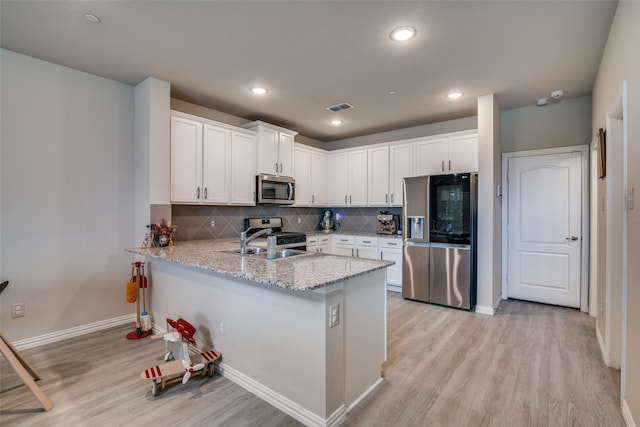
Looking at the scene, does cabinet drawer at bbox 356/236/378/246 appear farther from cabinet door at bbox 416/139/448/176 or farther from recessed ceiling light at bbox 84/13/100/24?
recessed ceiling light at bbox 84/13/100/24

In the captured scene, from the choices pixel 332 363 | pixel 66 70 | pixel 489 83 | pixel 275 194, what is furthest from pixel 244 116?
pixel 332 363

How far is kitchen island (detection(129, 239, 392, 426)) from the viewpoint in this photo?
172cm

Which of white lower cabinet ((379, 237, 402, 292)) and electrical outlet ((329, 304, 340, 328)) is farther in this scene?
white lower cabinet ((379, 237, 402, 292))

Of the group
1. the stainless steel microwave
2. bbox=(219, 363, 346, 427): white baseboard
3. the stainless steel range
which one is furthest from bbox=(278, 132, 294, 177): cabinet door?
bbox=(219, 363, 346, 427): white baseboard

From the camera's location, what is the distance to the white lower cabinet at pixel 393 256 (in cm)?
456

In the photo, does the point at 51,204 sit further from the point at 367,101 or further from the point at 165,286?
the point at 367,101

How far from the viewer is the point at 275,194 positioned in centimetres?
448

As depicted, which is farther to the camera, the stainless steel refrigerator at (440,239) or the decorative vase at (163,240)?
the stainless steel refrigerator at (440,239)

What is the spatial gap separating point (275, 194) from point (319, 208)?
163 cm

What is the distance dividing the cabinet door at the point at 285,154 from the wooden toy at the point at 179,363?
9.00 ft

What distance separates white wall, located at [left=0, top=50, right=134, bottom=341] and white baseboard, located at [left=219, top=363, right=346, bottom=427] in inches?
75.3

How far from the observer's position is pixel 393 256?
461cm

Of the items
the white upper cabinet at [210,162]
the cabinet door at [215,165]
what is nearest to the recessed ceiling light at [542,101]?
the white upper cabinet at [210,162]

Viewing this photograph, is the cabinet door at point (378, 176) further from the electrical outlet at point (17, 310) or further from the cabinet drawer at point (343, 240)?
the electrical outlet at point (17, 310)
